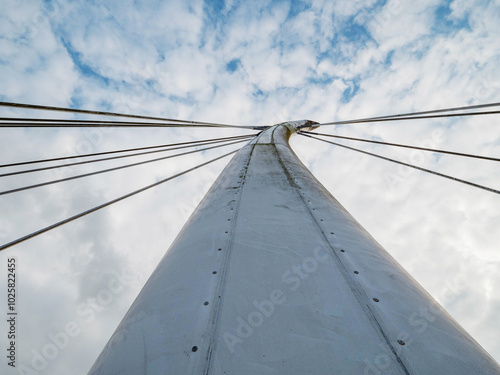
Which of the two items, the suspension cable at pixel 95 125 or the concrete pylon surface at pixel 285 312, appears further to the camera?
the suspension cable at pixel 95 125

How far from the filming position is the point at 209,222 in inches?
89.9

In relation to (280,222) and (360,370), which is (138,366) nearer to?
(360,370)

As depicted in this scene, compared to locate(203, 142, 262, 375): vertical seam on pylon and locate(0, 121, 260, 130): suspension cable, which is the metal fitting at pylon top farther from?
locate(203, 142, 262, 375): vertical seam on pylon

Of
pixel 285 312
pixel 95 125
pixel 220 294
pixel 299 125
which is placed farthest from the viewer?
pixel 299 125

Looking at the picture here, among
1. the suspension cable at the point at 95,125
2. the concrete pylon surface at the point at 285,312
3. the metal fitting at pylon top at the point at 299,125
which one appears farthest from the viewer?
the metal fitting at pylon top at the point at 299,125

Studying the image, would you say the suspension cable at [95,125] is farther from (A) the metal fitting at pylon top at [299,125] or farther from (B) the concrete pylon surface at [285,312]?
(A) the metal fitting at pylon top at [299,125]

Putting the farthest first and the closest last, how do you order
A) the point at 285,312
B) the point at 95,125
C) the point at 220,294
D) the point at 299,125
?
1. the point at 299,125
2. the point at 95,125
3. the point at 220,294
4. the point at 285,312

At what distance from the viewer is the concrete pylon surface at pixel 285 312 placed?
1.06m

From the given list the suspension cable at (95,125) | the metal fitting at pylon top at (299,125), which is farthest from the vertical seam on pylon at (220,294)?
the metal fitting at pylon top at (299,125)

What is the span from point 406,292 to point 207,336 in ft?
3.96

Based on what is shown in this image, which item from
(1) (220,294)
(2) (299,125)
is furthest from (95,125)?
(2) (299,125)

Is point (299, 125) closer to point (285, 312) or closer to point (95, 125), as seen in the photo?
point (95, 125)

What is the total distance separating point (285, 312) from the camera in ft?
4.24

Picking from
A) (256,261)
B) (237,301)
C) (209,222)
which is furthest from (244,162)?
(237,301)
